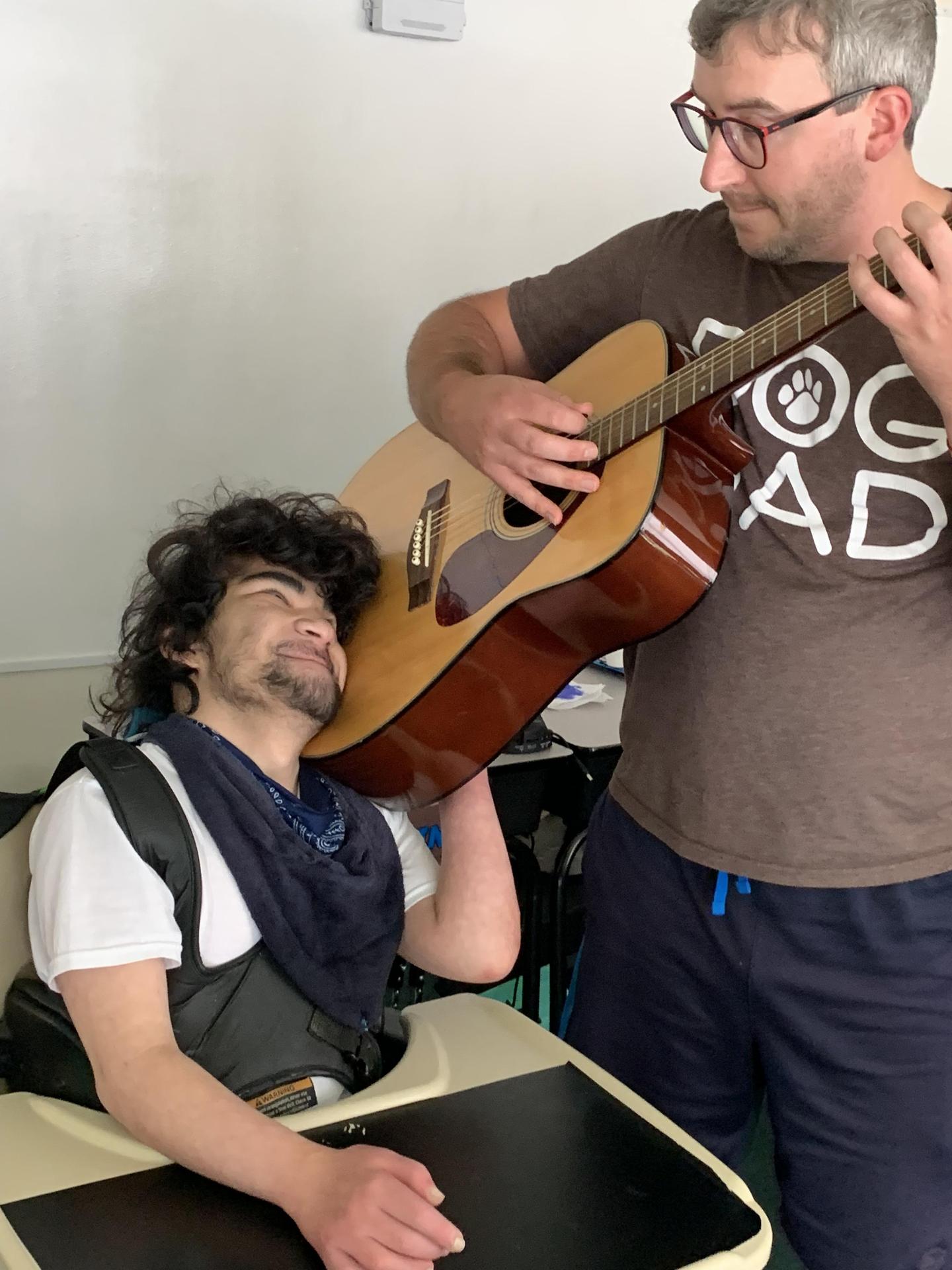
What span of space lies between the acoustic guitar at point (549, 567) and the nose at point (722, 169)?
16 centimetres

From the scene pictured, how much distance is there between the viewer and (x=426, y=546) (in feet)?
5.39

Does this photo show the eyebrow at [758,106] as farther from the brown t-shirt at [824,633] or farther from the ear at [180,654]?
the ear at [180,654]

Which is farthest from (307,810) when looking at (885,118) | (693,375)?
(885,118)

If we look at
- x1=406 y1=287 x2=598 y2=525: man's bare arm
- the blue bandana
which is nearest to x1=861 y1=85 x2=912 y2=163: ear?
x1=406 y1=287 x2=598 y2=525: man's bare arm

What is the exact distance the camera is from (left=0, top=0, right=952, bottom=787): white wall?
7.86 feet

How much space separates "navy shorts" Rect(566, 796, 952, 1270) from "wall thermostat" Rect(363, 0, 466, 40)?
1.87 meters

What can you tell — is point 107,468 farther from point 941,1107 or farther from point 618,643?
point 941,1107

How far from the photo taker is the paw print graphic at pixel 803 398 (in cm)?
129

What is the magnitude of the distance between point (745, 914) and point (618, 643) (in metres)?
0.32

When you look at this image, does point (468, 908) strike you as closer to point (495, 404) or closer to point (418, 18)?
point (495, 404)

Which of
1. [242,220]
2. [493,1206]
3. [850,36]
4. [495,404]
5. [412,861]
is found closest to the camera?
[493,1206]

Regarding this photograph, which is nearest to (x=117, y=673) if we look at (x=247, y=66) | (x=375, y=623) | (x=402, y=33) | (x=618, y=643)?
(x=375, y=623)

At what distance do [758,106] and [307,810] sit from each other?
0.89 metres

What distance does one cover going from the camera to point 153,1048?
3.81ft
